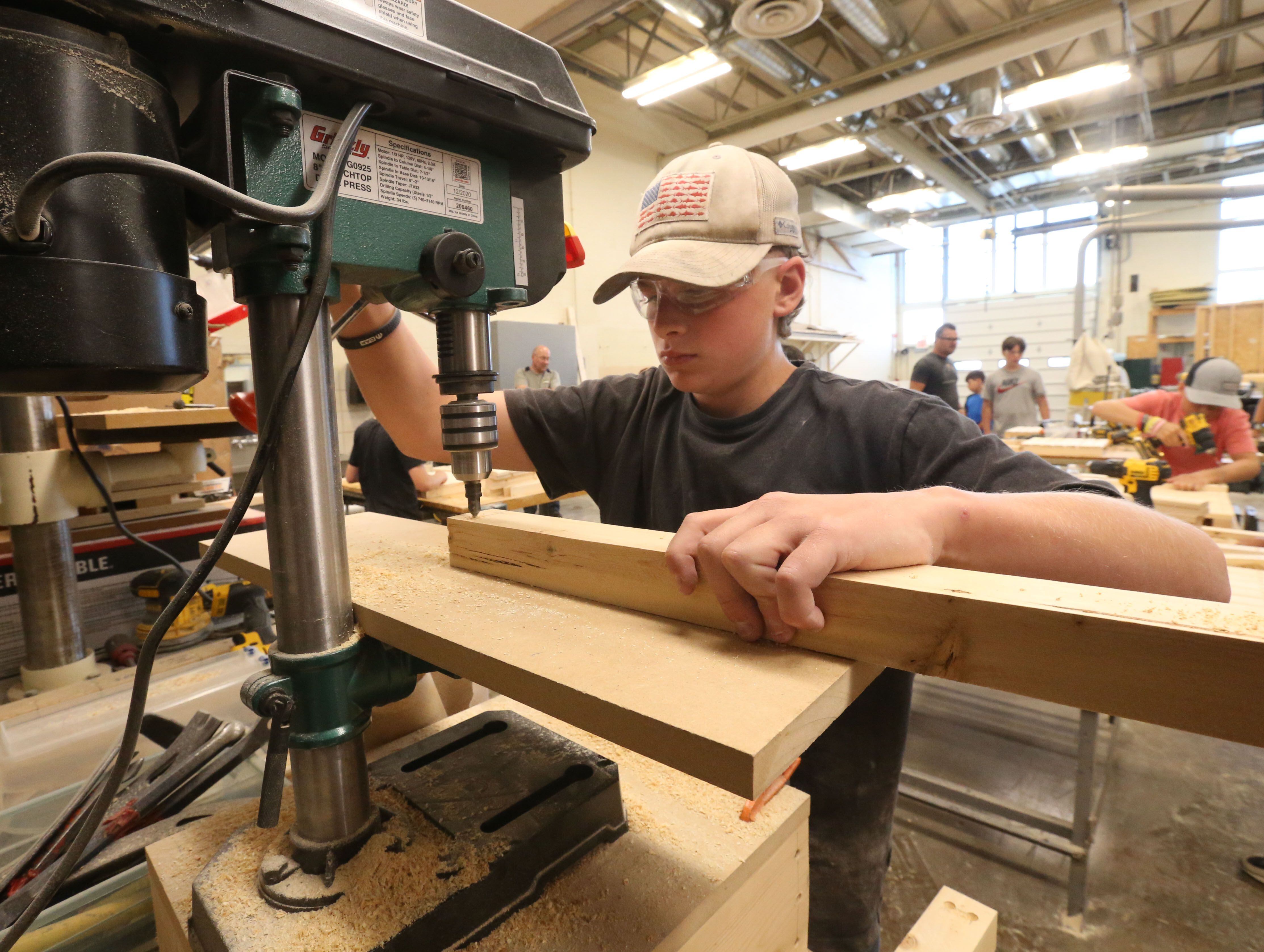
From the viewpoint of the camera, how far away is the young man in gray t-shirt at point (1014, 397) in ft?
20.7

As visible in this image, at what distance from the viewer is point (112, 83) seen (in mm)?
Result: 406

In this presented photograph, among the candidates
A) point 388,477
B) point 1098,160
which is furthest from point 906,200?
point 388,477

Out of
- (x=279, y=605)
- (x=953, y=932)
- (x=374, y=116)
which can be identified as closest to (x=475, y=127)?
(x=374, y=116)

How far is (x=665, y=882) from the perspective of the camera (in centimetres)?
55

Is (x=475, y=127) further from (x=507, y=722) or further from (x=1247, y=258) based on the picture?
(x=1247, y=258)

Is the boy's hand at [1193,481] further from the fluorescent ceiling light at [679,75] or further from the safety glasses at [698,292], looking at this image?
the fluorescent ceiling light at [679,75]

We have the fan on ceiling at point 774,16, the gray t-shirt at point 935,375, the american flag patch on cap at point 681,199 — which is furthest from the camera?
the gray t-shirt at point 935,375

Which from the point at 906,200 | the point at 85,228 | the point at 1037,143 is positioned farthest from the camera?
the point at 906,200

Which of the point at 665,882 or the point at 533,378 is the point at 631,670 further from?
the point at 533,378

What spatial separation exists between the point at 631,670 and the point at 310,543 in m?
0.28

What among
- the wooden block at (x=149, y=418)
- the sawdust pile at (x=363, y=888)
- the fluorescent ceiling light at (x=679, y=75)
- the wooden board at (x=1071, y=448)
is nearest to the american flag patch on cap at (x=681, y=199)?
the sawdust pile at (x=363, y=888)

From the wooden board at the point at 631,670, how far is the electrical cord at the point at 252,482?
0.46ft

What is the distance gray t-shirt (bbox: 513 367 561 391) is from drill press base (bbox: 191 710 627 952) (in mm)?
4863

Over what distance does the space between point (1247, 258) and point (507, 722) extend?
38.8 ft
